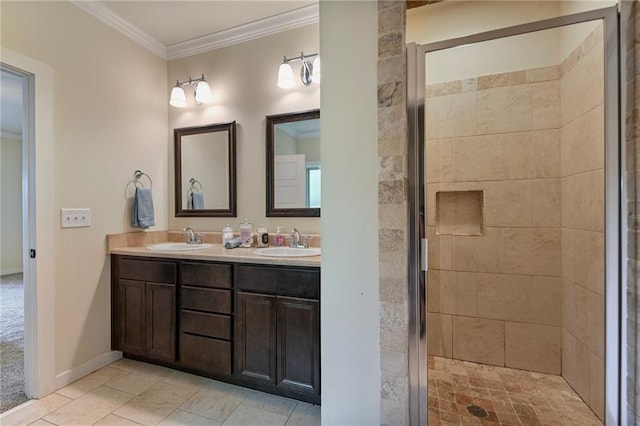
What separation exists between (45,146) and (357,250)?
2.00 meters

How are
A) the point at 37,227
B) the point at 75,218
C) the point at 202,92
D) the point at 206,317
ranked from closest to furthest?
the point at 37,227
the point at 206,317
the point at 75,218
the point at 202,92

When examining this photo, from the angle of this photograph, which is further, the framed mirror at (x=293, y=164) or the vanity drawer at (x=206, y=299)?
the framed mirror at (x=293, y=164)

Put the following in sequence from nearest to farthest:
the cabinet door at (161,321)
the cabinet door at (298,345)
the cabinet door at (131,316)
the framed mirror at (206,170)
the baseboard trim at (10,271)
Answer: the cabinet door at (298,345), the cabinet door at (161,321), the cabinet door at (131,316), the framed mirror at (206,170), the baseboard trim at (10,271)

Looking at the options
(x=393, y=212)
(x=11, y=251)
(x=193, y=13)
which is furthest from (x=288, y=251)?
(x=11, y=251)

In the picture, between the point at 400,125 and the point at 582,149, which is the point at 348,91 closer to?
the point at 400,125

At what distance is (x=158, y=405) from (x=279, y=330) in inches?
32.8

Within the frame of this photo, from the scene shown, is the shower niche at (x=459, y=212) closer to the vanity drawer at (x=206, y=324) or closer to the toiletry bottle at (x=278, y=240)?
the toiletry bottle at (x=278, y=240)

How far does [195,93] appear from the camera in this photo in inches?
98.7

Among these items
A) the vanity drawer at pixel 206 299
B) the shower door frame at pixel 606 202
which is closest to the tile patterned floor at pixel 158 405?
the vanity drawer at pixel 206 299

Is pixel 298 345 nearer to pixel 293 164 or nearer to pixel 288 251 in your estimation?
pixel 288 251

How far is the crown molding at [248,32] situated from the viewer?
2176 millimetres

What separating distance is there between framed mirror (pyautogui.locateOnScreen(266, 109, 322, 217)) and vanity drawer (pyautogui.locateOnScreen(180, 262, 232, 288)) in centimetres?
63

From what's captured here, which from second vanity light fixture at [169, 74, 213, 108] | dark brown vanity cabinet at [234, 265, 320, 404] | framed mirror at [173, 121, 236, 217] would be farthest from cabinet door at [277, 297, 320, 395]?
second vanity light fixture at [169, 74, 213, 108]

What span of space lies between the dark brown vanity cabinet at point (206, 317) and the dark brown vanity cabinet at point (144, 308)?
100 mm
